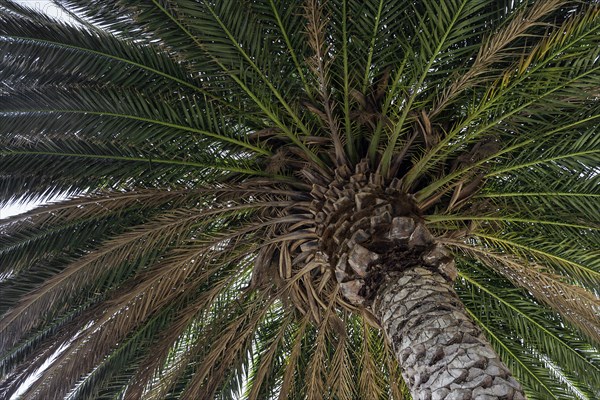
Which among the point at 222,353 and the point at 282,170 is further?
the point at 222,353

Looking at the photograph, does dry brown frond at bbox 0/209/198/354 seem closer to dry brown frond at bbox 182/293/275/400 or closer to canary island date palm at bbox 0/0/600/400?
canary island date palm at bbox 0/0/600/400

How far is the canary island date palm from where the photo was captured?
191 inches

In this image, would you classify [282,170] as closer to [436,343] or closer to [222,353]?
[222,353]

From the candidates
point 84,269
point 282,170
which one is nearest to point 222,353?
point 84,269

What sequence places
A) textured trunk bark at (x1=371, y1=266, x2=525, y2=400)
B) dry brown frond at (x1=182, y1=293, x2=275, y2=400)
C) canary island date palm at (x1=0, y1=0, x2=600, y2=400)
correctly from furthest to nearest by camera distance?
1. dry brown frond at (x1=182, y1=293, x2=275, y2=400)
2. canary island date palm at (x1=0, y1=0, x2=600, y2=400)
3. textured trunk bark at (x1=371, y1=266, x2=525, y2=400)

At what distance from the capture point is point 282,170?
18.1 feet

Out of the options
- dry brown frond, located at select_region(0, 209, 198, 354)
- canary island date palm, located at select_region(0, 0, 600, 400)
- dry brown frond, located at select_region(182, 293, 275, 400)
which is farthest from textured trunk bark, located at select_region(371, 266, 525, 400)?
dry brown frond, located at select_region(0, 209, 198, 354)

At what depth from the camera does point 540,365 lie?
21.2 feet

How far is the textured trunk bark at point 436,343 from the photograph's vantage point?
3.40 metres

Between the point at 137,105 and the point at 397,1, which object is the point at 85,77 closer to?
the point at 137,105

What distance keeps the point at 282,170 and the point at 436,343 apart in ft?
7.56

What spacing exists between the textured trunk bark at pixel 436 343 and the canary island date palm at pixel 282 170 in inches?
8.9

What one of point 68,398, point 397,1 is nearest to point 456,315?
point 397,1

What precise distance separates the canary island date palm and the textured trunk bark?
0.23 meters
